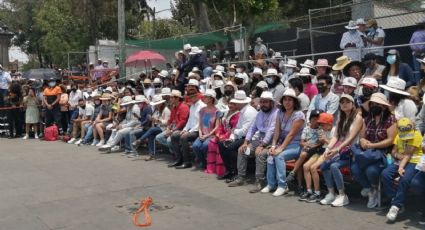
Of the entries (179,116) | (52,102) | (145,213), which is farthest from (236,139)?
(52,102)

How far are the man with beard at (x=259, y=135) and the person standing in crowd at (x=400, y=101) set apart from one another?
6.35 feet

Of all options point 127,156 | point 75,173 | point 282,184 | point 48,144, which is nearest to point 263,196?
point 282,184

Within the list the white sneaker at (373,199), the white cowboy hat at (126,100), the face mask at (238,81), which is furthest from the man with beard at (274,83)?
the white cowboy hat at (126,100)

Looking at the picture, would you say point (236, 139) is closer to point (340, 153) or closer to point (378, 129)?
point (340, 153)

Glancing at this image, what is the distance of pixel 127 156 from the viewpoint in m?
11.5

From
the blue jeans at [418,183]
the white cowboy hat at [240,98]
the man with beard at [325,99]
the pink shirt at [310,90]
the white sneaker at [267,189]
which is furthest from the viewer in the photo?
the pink shirt at [310,90]

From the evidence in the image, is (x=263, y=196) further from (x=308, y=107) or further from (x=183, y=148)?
(x=183, y=148)

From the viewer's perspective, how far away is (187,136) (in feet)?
32.1

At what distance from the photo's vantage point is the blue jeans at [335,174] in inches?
263

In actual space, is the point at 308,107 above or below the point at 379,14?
below

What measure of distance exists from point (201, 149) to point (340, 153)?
3234mm

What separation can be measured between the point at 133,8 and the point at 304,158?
27.0 m

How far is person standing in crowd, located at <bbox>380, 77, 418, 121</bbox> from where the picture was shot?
658 cm

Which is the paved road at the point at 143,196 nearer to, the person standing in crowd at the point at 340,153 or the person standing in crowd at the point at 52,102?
the person standing in crowd at the point at 340,153
